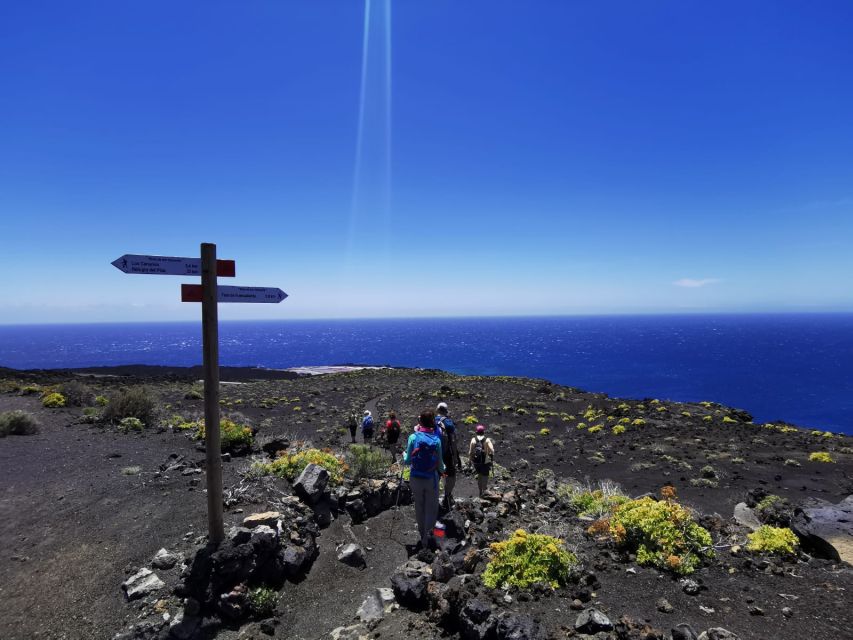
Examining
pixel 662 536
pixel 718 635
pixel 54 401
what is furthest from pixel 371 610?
pixel 54 401

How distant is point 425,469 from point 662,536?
3587 millimetres

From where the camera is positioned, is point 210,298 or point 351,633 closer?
point 351,633

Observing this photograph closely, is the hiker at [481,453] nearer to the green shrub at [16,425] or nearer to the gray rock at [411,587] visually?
the gray rock at [411,587]

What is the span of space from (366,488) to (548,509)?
12.8 ft

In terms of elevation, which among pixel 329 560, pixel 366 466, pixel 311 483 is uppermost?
pixel 311 483

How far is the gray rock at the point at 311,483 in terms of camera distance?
327 inches

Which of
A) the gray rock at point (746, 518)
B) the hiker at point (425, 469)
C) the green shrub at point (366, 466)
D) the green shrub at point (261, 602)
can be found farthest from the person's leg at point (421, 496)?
the gray rock at point (746, 518)

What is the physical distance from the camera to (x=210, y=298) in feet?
19.2

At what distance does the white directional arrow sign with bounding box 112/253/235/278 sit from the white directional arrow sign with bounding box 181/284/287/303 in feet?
0.70

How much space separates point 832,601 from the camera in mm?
5070

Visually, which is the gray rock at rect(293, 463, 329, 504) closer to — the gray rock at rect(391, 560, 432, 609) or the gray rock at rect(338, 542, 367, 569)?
the gray rock at rect(338, 542, 367, 569)

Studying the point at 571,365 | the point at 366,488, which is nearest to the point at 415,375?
the point at 366,488

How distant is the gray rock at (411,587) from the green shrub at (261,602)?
1713mm

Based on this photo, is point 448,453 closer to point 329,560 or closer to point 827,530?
point 329,560
